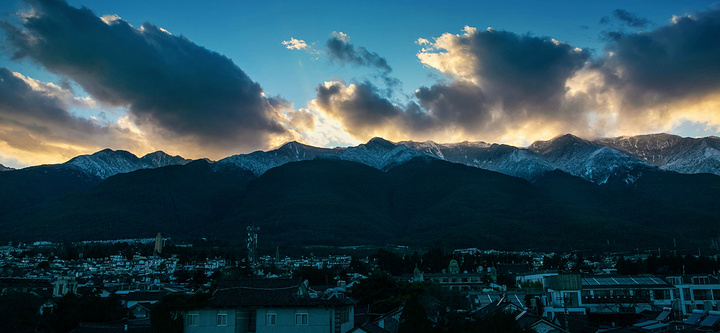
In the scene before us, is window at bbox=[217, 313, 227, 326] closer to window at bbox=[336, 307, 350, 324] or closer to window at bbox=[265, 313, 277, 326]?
window at bbox=[265, 313, 277, 326]

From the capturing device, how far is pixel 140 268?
162625mm

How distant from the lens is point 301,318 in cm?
4303

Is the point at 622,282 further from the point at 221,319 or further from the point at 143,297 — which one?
the point at 143,297

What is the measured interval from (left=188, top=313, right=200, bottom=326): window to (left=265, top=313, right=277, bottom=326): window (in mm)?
4992

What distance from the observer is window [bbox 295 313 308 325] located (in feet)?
141

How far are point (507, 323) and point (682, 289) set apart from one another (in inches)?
1850

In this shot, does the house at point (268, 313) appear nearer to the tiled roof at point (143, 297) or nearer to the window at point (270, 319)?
the window at point (270, 319)

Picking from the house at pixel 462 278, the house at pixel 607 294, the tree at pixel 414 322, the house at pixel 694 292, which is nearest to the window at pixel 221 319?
the tree at pixel 414 322

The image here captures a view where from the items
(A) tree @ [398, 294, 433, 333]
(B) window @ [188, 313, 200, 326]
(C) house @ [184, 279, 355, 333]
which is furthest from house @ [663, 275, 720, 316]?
(B) window @ [188, 313, 200, 326]

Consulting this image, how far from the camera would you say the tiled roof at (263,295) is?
43125 millimetres

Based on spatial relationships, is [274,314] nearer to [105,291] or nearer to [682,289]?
[682,289]

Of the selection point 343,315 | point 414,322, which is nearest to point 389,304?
point 343,315

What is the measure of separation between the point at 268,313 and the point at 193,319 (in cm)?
545

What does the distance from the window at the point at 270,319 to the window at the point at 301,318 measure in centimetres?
153
